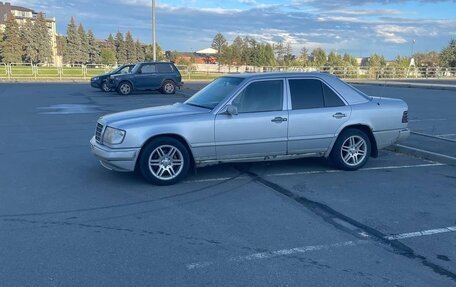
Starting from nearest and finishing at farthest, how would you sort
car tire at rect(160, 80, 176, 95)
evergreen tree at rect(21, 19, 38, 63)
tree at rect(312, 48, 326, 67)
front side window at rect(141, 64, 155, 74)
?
1. front side window at rect(141, 64, 155, 74)
2. car tire at rect(160, 80, 176, 95)
3. tree at rect(312, 48, 326, 67)
4. evergreen tree at rect(21, 19, 38, 63)

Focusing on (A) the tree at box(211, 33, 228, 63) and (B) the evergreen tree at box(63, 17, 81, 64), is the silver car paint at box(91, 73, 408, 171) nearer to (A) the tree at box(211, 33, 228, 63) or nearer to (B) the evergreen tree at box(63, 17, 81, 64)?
(A) the tree at box(211, 33, 228, 63)

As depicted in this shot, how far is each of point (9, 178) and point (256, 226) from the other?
4021mm

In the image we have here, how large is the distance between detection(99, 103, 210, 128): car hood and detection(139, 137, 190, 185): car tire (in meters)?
0.38

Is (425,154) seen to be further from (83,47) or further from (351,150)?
(83,47)

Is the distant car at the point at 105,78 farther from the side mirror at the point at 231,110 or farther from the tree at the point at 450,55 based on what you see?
the tree at the point at 450,55

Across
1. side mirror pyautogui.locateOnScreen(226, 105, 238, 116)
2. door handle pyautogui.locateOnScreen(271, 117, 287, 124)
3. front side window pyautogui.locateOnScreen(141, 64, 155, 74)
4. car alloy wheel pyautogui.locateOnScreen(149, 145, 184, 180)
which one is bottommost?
car alloy wheel pyautogui.locateOnScreen(149, 145, 184, 180)

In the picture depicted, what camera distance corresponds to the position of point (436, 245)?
4.47 metres

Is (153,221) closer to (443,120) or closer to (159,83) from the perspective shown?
(443,120)

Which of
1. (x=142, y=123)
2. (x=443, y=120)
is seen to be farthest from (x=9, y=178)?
(x=443, y=120)

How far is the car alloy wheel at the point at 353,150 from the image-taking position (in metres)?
7.45

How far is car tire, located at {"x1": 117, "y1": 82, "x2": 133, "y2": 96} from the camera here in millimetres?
23859

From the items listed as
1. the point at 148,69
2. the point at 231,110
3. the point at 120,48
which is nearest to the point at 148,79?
the point at 148,69

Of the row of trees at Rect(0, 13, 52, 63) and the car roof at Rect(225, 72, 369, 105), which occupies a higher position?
the row of trees at Rect(0, 13, 52, 63)

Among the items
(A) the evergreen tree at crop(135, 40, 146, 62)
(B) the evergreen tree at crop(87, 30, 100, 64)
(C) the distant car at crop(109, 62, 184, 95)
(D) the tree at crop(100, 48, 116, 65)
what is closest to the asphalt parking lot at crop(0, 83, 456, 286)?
(C) the distant car at crop(109, 62, 184, 95)
